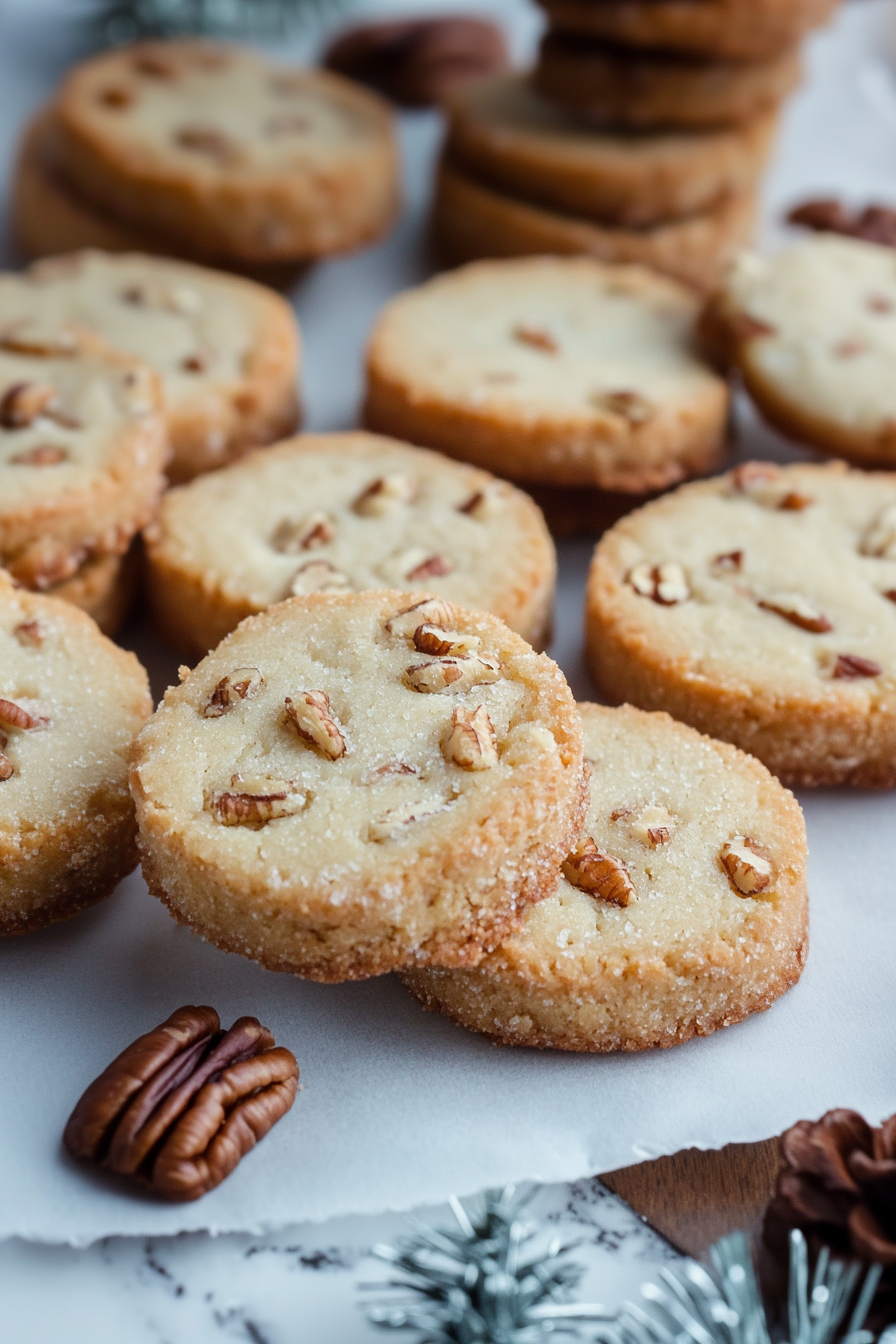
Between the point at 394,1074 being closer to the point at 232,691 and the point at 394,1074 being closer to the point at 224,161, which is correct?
the point at 232,691

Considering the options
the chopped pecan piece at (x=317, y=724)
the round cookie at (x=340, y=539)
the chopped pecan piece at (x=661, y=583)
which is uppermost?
the chopped pecan piece at (x=317, y=724)

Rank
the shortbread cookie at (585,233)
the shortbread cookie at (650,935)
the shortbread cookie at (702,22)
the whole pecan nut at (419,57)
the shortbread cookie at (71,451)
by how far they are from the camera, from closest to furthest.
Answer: the shortbread cookie at (650,935)
the shortbread cookie at (71,451)
the shortbread cookie at (702,22)
the shortbread cookie at (585,233)
the whole pecan nut at (419,57)

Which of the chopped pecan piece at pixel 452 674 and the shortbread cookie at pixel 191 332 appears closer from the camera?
the chopped pecan piece at pixel 452 674

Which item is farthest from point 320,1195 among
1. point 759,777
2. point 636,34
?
point 636,34

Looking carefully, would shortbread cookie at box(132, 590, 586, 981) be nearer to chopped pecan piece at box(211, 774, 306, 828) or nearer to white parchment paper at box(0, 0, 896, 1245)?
chopped pecan piece at box(211, 774, 306, 828)

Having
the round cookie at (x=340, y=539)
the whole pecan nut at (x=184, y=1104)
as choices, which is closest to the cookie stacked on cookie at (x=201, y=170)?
the round cookie at (x=340, y=539)

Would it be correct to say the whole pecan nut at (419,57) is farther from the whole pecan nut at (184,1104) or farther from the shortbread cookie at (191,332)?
the whole pecan nut at (184,1104)
